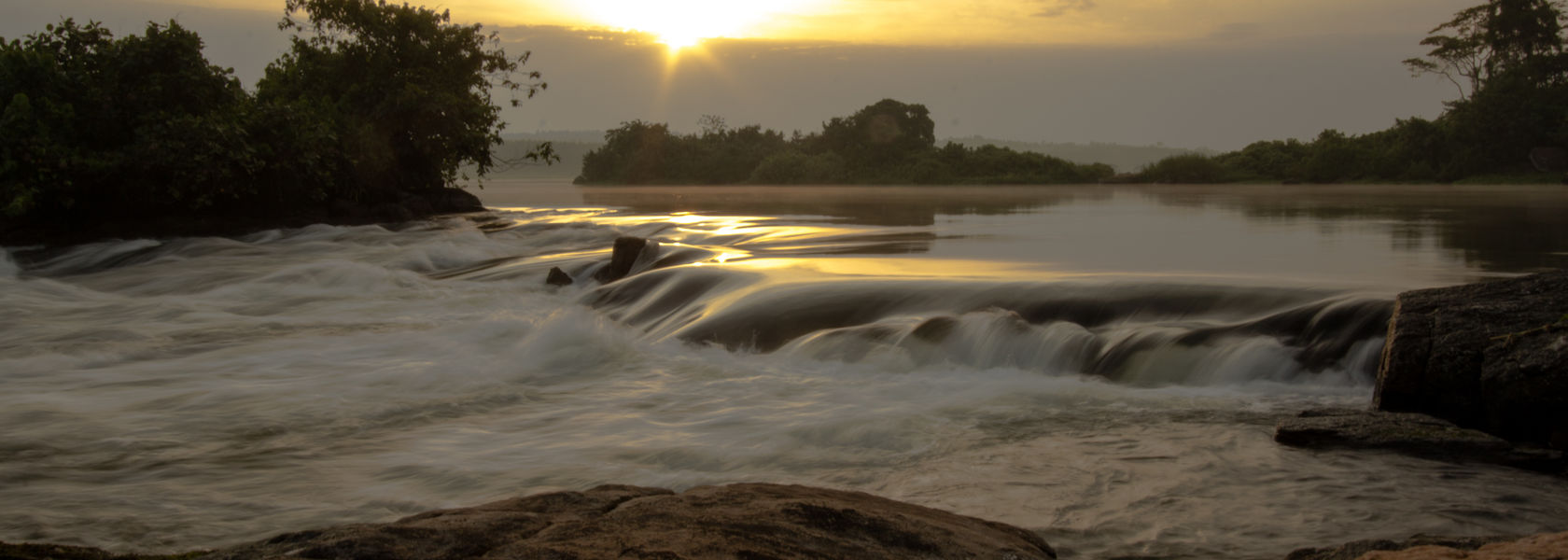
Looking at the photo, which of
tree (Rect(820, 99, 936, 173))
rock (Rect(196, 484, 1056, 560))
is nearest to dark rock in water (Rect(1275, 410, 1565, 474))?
rock (Rect(196, 484, 1056, 560))

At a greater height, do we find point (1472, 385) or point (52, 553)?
point (52, 553)

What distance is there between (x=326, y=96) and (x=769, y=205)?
12.1 m

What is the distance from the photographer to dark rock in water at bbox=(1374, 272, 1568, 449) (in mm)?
4609

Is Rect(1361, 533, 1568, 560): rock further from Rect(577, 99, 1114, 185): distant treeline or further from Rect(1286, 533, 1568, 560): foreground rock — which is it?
Rect(577, 99, 1114, 185): distant treeline

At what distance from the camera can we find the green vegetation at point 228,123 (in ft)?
52.3

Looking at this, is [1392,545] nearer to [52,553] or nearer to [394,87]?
[52,553]

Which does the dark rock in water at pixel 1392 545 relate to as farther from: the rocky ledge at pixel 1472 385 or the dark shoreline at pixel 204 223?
the dark shoreline at pixel 204 223

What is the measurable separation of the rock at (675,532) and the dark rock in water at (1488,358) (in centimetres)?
312

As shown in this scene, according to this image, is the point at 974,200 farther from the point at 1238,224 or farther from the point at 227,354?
the point at 227,354

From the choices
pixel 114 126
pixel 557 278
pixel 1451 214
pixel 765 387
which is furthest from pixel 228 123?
pixel 1451 214

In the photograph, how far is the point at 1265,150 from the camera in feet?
139

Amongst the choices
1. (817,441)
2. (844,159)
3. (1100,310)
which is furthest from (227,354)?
(844,159)

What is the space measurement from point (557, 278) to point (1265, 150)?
38917 millimetres

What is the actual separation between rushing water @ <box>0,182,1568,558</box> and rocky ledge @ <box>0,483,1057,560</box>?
1.00 m
